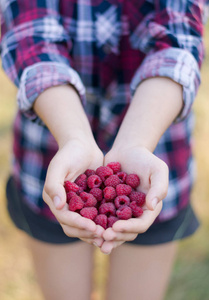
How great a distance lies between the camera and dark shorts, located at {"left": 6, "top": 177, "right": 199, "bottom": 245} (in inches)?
42.0

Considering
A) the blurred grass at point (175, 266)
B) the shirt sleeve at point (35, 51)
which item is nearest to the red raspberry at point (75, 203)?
the shirt sleeve at point (35, 51)

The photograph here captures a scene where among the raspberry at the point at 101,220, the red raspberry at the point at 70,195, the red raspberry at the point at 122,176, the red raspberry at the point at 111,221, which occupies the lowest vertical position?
the red raspberry at the point at 111,221

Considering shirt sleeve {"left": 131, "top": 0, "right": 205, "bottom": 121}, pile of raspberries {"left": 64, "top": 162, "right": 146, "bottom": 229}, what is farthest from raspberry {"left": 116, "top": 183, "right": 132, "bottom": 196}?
shirt sleeve {"left": 131, "top": 0, "right": 205, "bottom": 121}

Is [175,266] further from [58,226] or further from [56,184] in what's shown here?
[56,184]

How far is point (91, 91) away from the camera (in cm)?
106

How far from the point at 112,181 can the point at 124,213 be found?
0.29ft

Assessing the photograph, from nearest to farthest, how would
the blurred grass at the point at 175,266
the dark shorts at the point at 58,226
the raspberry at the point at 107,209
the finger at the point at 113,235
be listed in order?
the finger at the point at 113,235
the raspberry at the point at 107,209
the dark shorts at the point at 58,226
the blurred grass at the point at 175,266

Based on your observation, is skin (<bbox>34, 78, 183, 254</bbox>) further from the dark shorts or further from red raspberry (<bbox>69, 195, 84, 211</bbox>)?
the dark shorts

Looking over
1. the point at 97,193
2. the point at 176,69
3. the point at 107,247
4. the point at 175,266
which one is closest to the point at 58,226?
the point at 97,193

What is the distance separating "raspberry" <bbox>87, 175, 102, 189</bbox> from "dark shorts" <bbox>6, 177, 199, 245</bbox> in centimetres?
27

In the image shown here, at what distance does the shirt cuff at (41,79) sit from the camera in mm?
899

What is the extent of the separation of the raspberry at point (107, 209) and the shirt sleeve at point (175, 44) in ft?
0.84

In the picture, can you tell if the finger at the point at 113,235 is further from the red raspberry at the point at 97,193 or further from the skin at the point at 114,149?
the red raspberry at the point at 97,193

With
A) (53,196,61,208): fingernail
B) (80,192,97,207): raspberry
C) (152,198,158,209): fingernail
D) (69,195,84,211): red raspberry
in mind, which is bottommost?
(80,192,97,207): raspberry
